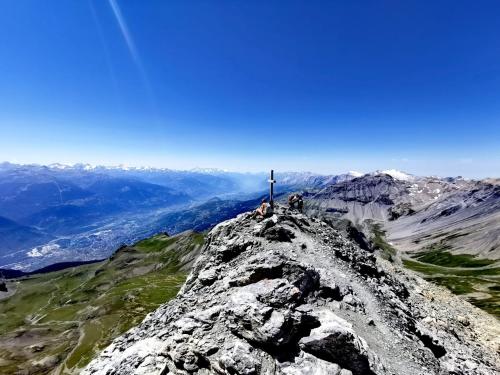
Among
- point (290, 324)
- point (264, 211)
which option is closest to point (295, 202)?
point (264, 211)

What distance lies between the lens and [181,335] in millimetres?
20688

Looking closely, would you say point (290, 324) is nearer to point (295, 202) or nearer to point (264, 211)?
point (264, 211)

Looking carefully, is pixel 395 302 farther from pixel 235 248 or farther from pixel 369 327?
pixel 235 248

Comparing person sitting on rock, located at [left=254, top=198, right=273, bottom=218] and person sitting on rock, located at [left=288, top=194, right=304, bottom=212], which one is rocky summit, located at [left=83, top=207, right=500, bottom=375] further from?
person sitting on rock, located at [left=288, top=194, right=304, bottom=212]

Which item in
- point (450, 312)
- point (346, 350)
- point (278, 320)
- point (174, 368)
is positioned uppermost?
point (278, 320)

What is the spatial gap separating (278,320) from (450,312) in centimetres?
3645

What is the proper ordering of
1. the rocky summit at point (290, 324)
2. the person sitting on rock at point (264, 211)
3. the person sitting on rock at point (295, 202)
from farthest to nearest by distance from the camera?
the person sitting on rock at point (295, 202) < the person sitting on rock at point (264, 211) < the rocky summit at point (290, 324)

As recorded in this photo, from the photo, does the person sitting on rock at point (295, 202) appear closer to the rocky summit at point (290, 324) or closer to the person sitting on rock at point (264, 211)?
the rocky summit at point (290, 324)

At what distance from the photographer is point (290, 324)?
19.2 m

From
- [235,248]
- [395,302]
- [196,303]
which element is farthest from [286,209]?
[196,303]

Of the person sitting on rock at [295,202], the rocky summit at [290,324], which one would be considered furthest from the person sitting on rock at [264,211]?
the person sitting on rock at [295,202]

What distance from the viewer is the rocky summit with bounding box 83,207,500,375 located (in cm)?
1853

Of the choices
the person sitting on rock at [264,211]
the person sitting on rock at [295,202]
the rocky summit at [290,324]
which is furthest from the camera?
the person sitting on rock at [295,202]

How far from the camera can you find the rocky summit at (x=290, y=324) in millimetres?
18531
